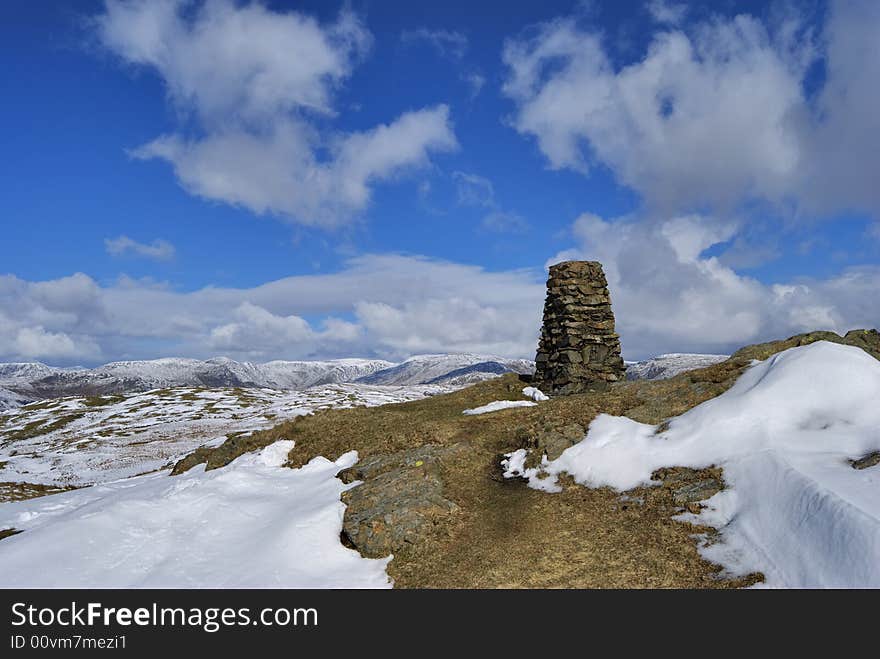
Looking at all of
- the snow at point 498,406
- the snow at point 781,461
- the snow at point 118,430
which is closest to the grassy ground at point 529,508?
the snow at point 781,461

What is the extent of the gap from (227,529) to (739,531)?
12179mm

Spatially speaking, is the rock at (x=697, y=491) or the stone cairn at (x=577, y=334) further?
the stone cairn at (x=577, y=334)

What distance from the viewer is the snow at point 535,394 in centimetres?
2714

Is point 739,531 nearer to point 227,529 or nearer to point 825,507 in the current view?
point 825,507

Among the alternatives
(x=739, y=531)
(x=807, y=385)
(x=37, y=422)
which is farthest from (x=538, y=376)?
(x=37, y=422)

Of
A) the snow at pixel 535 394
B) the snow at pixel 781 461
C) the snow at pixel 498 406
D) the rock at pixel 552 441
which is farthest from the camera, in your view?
the snow at pixel 535 394

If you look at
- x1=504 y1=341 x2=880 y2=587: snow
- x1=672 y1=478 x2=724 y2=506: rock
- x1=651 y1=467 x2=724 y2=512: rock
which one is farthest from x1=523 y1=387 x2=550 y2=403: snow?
x1=672 y1=478 x2=724 y2=506: rock

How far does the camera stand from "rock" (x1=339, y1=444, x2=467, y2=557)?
12344mm

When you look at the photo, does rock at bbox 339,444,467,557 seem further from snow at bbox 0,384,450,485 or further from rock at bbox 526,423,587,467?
snow at bbox 0,384,450,485

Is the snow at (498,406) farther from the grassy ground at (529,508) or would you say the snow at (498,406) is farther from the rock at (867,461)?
the rock at (867,461)

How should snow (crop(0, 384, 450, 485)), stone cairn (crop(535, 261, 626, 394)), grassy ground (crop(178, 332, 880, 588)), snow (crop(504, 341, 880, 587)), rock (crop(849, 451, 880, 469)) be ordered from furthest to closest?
snow (crop(0, 384, 450, 485)) → stone cairn (crop(535, 261, 626, 394)) → rock (crop(849, 451, 880, 469)) → grassy ground (crop(178, 332, 880, 588)) → snow (crop(504, 341, 880, 587))

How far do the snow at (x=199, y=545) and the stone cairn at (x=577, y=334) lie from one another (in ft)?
54.4

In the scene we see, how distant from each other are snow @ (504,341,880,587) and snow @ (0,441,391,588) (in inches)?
259
